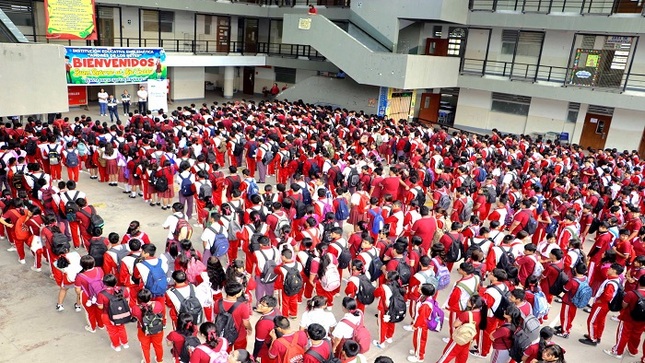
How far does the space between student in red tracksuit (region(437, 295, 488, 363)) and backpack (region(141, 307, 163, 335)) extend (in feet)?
11.8

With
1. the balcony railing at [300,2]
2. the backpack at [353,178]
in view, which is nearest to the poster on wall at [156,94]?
the balcony railing at [300,2]

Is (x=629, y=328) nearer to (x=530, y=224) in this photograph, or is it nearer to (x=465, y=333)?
(x=530, y=224)

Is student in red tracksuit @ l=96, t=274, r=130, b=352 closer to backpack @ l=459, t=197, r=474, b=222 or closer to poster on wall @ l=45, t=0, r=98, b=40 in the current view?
backpack @ l=459, t=197, r=474, b=222

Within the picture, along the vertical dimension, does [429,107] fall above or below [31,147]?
above

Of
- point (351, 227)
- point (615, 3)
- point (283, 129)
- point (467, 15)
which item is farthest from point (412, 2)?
point (351, 227)

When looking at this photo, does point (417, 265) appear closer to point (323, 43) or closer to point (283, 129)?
point (283, 129)

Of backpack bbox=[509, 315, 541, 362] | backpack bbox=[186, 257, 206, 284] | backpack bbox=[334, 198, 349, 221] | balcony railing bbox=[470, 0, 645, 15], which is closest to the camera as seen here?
backpack bbox=[509, 315, 541, 362]

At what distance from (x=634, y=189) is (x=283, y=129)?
10.1 m

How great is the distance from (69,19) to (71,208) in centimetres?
1066

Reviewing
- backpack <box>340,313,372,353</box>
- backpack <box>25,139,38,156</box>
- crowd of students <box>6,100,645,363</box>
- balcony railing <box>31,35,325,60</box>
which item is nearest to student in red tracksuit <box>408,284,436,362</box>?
crowd of students <box>6,100,645,363</box>

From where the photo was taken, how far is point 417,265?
760 cm

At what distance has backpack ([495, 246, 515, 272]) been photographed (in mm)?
7844

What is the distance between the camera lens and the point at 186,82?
26562mm

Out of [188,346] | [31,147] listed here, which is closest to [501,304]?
[188,346]
